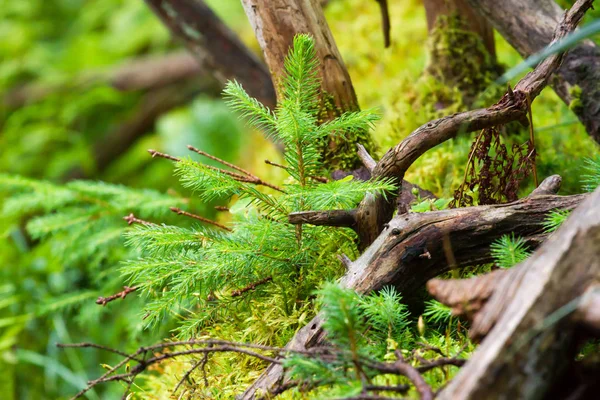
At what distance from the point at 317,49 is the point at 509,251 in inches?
42.6

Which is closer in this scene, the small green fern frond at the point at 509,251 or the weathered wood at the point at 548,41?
the small green fern frond at the point at 509,251

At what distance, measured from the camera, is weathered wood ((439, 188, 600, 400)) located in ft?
3.11

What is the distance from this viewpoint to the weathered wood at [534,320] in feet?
3.11

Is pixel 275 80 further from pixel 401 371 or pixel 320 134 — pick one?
pixel 401 371

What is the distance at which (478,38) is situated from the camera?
2.75 meters

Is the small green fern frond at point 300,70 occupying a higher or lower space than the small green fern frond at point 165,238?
higher

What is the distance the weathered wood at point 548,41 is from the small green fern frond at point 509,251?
103cm

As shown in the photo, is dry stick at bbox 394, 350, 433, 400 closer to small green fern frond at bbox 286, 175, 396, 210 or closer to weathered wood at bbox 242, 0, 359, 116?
small green fern frond at bbox 286, 175, 396, 210

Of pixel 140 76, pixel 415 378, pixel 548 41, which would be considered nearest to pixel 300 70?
pixel 415 378

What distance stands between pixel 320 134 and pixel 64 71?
18.9 feet

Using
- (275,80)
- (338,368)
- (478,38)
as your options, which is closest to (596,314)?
(338,368)

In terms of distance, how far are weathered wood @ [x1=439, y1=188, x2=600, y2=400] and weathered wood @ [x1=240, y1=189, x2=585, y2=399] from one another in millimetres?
369

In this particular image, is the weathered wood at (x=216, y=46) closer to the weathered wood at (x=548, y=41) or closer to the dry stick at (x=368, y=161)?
the weathered wood at (x=548, y=41)

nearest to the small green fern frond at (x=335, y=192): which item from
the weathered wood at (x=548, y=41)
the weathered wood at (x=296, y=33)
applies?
the weathered wood at (x=296, y=33)
